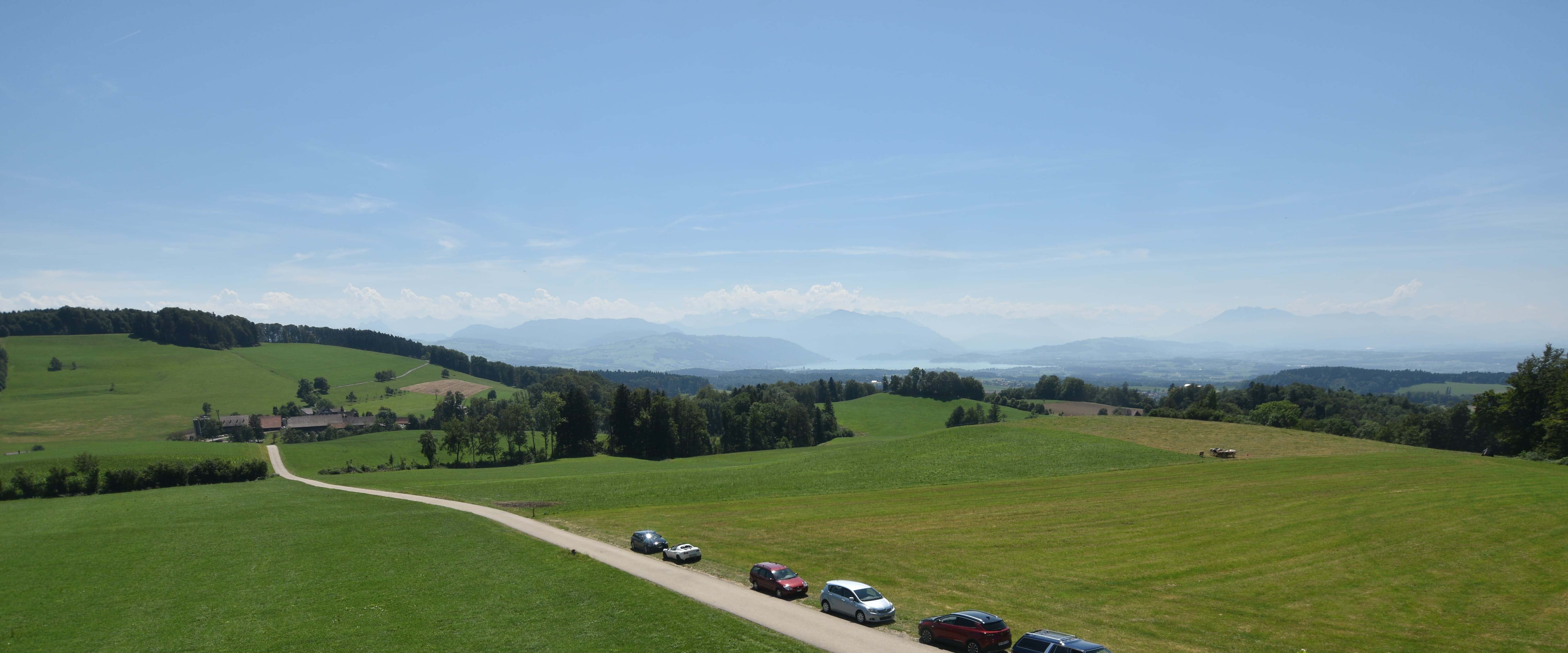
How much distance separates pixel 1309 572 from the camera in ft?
95.9

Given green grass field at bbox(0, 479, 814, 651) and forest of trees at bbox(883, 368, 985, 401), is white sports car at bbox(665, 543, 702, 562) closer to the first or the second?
green grass field at bbox(0, 479, 814, 651)

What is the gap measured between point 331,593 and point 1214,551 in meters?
41.3

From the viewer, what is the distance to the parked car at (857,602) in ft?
76.9

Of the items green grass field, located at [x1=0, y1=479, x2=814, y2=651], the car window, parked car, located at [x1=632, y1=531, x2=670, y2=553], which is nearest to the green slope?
green grass field, located at [x1=0, y1=479, x2=814, y2=651]

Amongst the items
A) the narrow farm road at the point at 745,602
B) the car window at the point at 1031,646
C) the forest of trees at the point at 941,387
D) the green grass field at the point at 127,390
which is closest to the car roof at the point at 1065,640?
the car window at the point at 1031,646

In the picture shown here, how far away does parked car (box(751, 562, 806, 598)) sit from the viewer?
2694 centimetres

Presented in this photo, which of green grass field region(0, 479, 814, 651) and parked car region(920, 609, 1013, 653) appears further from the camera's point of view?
green grass field region(0, 479, 814, 651)

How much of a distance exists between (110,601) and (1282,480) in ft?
233

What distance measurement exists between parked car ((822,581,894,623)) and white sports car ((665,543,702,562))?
10418 mm

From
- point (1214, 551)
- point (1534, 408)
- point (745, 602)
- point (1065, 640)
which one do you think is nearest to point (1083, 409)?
point (1534, 408)

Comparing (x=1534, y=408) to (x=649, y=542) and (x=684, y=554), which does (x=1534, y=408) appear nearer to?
(x=684, y=554)

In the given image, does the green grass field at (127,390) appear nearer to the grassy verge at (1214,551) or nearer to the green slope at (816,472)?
the green slope at (816,472)

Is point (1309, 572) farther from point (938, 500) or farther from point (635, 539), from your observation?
point (635, 539)

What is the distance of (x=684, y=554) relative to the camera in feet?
110
